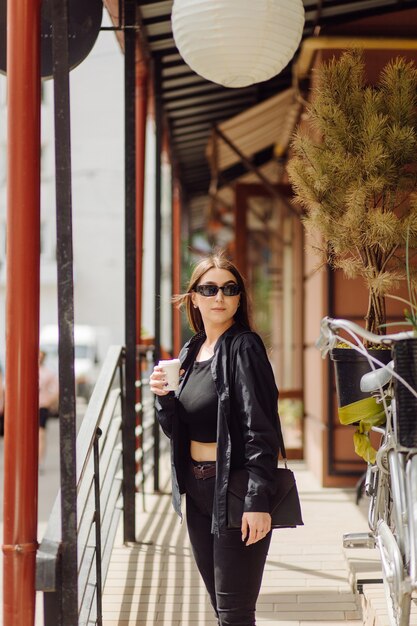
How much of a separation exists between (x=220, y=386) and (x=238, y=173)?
28.7ft

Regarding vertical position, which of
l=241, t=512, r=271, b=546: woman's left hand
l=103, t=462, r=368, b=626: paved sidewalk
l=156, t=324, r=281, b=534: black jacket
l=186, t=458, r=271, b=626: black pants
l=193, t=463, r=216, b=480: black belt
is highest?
l=156, t=324, r=281, b=534: black jacket

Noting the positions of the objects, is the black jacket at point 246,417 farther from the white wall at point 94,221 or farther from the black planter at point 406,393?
the white wall at point 94,221

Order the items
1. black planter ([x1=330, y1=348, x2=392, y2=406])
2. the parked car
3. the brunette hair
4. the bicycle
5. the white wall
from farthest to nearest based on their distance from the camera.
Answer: the white wall → the parked car → black planter ([x1=330, y1=348, x2=392, y2=406]) → the brunette hair → the bicycle

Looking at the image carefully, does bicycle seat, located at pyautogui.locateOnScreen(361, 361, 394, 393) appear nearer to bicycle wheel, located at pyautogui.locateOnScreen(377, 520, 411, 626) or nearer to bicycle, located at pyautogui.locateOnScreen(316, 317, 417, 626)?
bicycle, located at pyautogui.locateOnScreen(316, 317, 417, 626)

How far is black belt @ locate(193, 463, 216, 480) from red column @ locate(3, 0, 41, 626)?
0.54 metres

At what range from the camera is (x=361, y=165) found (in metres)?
3.18

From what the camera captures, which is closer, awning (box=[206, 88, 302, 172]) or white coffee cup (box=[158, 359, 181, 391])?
white coffee cup (box=[158, 359, 181, 391])

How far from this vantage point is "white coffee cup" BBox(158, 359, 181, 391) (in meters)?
2.62

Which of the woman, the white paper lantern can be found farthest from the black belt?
the white paper lantern

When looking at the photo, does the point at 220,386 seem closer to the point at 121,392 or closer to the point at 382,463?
the point at 382,463

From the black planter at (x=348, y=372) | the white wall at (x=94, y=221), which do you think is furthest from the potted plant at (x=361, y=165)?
the white wall at (x=94, y=221)

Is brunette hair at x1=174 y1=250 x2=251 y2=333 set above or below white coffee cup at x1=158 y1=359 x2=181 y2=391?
above

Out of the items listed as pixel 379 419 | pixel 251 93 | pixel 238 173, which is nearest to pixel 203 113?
pixel 251 93

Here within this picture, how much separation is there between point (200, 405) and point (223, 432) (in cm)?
17
